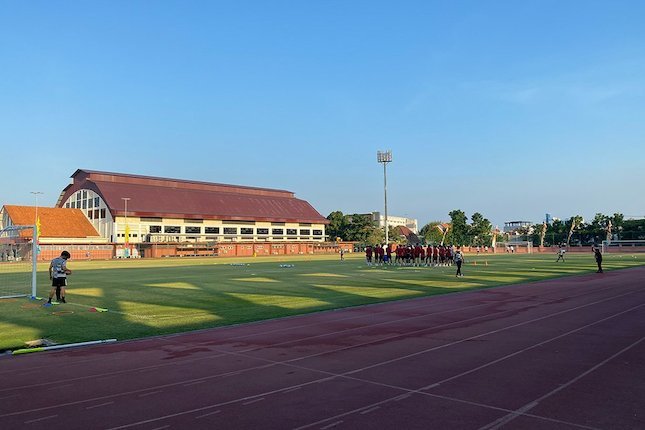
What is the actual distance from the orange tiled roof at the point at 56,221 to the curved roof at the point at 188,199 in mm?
6498

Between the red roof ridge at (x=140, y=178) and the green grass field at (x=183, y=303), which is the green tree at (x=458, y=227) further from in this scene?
the green grass field at (x=183, y=303)

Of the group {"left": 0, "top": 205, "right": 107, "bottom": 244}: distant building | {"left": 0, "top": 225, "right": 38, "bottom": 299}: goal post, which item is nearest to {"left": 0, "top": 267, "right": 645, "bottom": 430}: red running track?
{"left": 0, "top": 225, "right": 38, "bottom": 299}: goal post

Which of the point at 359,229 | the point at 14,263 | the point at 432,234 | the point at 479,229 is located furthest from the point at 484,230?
the point at 14,263

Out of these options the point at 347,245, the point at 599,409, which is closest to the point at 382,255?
the point at 599,409

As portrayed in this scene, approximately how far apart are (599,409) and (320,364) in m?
4.82

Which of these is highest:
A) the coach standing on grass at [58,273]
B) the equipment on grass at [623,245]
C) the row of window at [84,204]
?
the row of window at [84,204]

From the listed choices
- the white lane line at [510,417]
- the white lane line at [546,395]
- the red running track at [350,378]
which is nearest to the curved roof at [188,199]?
the red running track at [350,378]

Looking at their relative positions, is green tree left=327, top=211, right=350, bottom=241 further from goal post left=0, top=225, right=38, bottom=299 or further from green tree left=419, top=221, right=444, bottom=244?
goal post left=0, top=225, right=38, bottom=299

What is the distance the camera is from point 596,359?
9.82 meters

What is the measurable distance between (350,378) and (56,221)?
94.9 metres

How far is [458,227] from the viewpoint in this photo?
12925 cm

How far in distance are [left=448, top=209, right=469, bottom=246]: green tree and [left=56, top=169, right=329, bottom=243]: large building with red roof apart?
34973 mm

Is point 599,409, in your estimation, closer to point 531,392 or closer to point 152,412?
point 531,392

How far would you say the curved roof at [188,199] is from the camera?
9606cm
